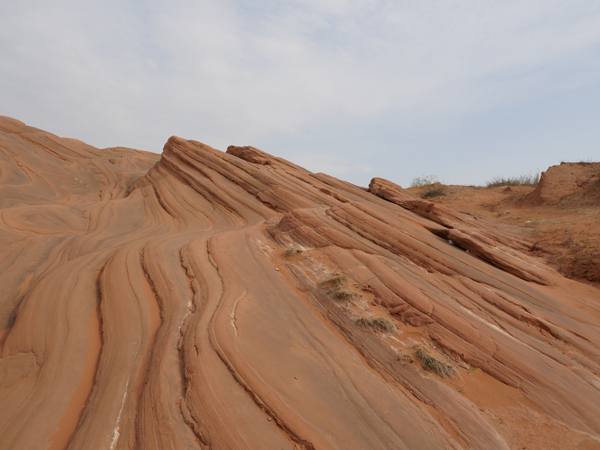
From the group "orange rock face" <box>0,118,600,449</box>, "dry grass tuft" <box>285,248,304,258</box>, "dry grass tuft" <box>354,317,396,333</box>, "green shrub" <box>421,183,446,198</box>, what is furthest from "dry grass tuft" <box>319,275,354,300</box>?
"green shrub" <box>421,183,446,198</box>

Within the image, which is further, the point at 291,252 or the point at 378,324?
the point at 291,252

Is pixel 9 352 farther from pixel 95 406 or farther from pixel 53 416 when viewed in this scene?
pixel 95 406

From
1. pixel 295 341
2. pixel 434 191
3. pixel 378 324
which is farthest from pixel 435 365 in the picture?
pixel 434 191

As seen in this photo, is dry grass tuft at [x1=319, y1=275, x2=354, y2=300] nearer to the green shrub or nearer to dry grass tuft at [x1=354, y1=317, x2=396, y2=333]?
dry grass tuft at [x1=354, y1=317, x2=396, y2=333]

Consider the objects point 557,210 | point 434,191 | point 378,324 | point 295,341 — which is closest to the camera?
point 295,341

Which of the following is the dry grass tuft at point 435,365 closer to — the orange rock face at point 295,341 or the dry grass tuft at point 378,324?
the orange rock face at point 295,341

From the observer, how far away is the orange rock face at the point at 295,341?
3979mm

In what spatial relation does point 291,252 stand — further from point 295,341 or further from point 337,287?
point 295,341

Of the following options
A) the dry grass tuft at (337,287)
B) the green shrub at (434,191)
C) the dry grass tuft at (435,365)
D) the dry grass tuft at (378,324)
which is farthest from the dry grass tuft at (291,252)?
the green shrub at (434,191)

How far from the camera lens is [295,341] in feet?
18.1

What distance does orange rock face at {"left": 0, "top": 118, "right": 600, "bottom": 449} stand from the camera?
398cm

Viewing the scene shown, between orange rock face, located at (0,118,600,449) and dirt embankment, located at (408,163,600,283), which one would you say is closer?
orange rock face, located at (0,118,600,449)

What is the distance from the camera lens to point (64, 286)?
687 centimetres

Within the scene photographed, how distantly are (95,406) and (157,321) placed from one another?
5.97 feet
